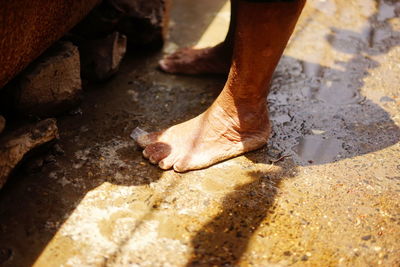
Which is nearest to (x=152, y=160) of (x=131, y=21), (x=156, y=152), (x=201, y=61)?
(x=156, y=152)

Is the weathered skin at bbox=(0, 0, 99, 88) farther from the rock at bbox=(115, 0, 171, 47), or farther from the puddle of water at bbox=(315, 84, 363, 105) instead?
the puddle of water at bbox=(315, 84, 363, 105)

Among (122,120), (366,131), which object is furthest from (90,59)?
(366,131)

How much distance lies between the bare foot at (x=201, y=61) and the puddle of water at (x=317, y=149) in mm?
853

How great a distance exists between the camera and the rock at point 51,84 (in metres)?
2.18

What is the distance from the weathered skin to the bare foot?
884 mm

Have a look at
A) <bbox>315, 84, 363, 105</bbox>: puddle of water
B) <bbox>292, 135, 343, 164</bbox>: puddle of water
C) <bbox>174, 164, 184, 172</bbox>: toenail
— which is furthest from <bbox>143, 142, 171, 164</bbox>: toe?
<bbox>315, 84, 363, 105</bbox>: puddle of water

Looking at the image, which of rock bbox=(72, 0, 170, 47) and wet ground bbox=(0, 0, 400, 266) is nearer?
wet ground bbox=(0, 0, 400, 266)

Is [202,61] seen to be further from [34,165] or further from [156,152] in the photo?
[34,165]

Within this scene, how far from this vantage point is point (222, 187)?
2.10 meters

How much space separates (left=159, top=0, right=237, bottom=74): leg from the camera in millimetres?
2887

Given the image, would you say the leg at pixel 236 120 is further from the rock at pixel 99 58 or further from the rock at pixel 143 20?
the rock at pixel 143 20

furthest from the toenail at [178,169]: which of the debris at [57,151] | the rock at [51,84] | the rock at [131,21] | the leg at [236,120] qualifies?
the rock at [131,21]

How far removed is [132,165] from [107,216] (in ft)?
1.28

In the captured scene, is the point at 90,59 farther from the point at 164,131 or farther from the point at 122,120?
the point at 164,131
